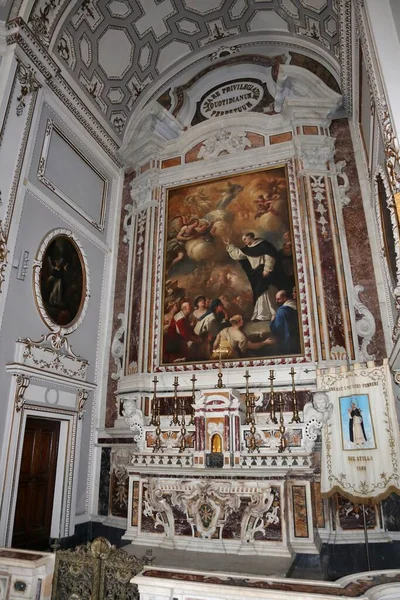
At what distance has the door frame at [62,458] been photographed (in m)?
6.31

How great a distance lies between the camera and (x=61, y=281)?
7.70 m

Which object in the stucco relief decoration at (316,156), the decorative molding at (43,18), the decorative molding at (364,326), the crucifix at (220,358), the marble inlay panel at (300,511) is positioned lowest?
the marble inlay panel at (300,511)

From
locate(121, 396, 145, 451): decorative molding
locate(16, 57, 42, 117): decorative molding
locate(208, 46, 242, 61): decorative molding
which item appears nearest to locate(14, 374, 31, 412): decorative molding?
locate(121, 396, 145, 451): decorative molding

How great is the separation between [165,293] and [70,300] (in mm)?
1705

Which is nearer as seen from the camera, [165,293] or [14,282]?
[14,282]

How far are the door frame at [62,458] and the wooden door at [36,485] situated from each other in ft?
0.28

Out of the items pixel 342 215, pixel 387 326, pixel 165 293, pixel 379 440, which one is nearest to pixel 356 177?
pixel 342 215

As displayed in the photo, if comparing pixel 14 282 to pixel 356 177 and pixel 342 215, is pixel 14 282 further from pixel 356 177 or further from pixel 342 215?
→ pixel 356 177

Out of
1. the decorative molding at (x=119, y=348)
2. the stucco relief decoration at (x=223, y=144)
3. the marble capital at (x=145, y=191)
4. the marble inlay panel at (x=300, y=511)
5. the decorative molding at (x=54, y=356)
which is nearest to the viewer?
the marble inlay panel at (x=300, y=511)

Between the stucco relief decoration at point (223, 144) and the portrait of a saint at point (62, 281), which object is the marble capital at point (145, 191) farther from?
the portrait of a saint at point (62, 281)

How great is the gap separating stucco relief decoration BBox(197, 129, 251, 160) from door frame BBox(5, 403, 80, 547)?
555 cm

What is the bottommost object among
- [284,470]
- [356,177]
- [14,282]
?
[284,470]

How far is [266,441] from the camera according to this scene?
6305 mm

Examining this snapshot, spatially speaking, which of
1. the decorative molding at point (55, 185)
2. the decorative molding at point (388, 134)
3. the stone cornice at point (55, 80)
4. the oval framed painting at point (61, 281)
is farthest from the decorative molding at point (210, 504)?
the stone cornice at point (55, 80)
